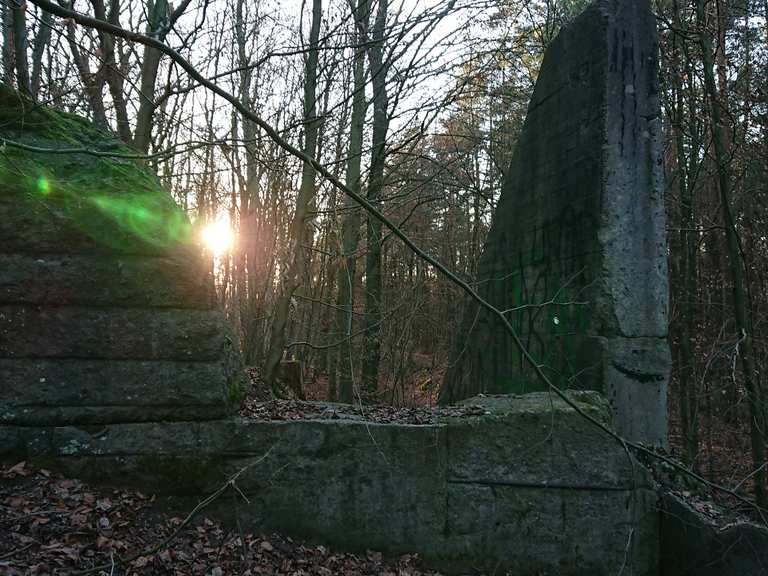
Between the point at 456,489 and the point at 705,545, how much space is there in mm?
1633

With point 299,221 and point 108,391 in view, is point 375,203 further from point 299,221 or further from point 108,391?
point 108,391

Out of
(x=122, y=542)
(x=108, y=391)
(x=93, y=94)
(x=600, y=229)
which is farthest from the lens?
(x=93, y=94)

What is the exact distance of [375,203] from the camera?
9641 millimetres

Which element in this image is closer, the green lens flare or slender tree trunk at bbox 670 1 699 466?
the green lens flare

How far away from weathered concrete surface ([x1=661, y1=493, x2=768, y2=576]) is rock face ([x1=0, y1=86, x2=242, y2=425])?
3195mm

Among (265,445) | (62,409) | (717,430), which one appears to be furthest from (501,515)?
(717,430)

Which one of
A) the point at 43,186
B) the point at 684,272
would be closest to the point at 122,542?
the point at 43,186

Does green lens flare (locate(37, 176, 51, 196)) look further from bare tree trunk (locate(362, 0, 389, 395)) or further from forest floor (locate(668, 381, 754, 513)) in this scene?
forest floor (locate(668, 381, 754, 513))

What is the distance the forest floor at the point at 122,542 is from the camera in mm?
2863

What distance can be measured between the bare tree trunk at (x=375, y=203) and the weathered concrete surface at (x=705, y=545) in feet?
16.5

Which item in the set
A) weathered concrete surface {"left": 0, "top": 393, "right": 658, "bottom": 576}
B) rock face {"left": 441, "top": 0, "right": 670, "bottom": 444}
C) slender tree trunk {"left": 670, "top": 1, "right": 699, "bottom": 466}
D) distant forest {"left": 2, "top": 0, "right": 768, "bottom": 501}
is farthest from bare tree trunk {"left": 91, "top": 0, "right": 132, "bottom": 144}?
slender tree trunk {"left": 670, "top": 1, "right": 699, "bottom": 466}

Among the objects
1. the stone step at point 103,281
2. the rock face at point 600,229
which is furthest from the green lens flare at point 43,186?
the rock face at point 600,229

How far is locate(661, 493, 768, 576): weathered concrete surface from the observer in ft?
11.0

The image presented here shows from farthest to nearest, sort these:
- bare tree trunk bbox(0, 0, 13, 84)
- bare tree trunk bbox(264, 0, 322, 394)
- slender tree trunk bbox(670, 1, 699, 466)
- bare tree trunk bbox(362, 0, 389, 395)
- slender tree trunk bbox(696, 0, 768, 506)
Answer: bare tree trunk bbox(362, 0, 389, 395)
slender tree trunk bbox(670, 1, 699, 466)
bare tree trunk bbox(264, 0, 322, 394)
slender tree trunk bbox(696, 0, 768, 506)
bare tree trunk bbox(0, 0, 13, 84)
